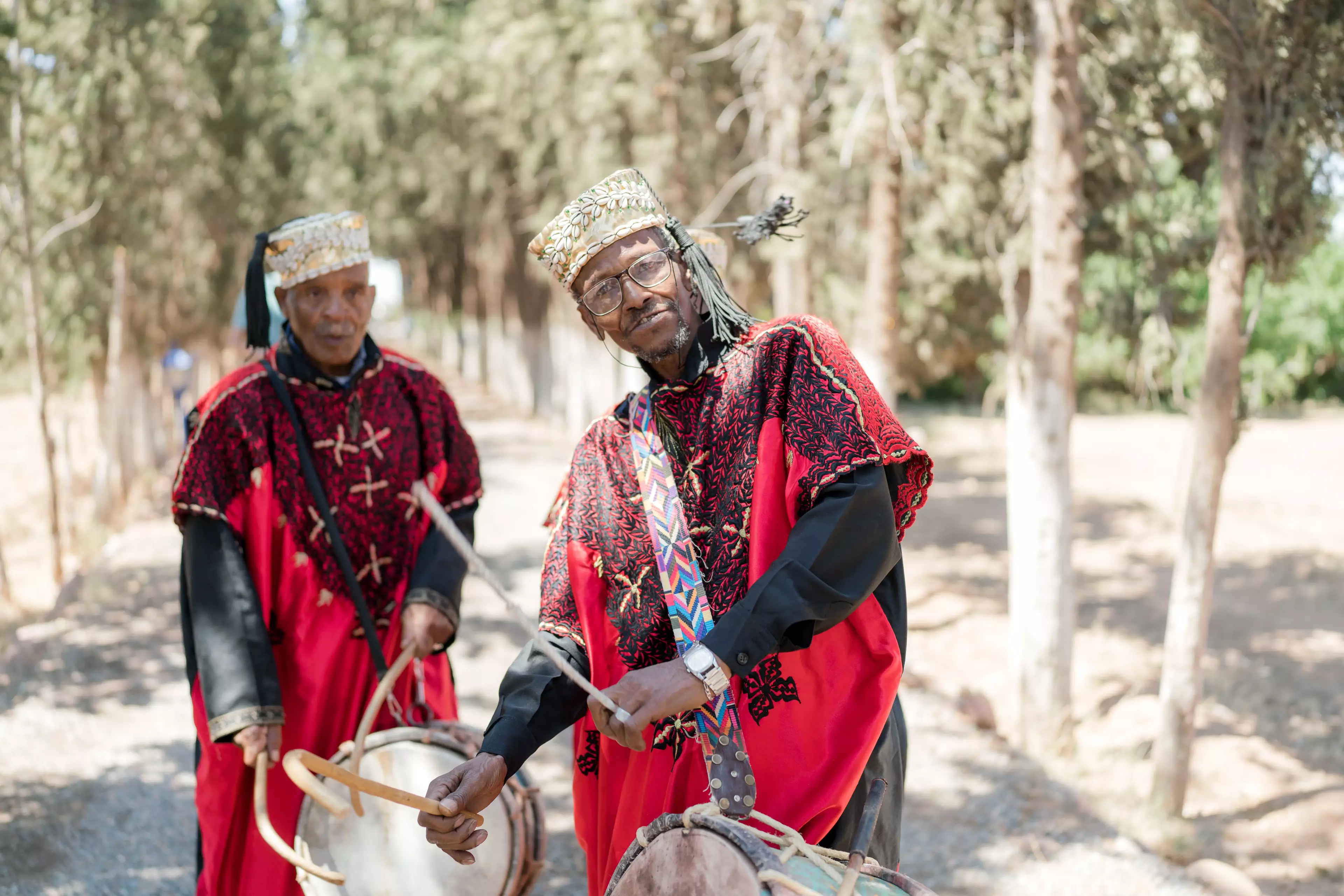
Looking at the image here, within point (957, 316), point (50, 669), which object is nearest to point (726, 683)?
point (50, 669)

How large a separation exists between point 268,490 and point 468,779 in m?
1.37

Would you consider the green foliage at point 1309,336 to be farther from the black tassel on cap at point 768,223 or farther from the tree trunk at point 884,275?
the black tassel on cap at point 768,223

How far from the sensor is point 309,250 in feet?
10.6

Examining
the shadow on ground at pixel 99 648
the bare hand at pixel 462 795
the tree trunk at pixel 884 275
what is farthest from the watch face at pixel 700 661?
the tree trunk at pixel 884 275

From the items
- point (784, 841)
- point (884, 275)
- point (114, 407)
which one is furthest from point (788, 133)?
point (784, 841)

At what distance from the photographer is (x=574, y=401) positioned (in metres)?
20.1

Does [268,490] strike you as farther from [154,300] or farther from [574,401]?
[574,401]

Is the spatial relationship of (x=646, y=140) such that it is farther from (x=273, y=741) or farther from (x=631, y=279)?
(x=631, y=279)

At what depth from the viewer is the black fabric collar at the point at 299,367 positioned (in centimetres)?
331

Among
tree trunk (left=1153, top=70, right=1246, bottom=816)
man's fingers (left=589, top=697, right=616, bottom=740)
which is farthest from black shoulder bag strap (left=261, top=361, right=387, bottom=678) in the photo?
tree trunk (left=1153, top=70, right=1246, bottom=816)

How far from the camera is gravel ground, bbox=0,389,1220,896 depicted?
4551 millimetres

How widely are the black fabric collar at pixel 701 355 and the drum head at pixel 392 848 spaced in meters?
1.15

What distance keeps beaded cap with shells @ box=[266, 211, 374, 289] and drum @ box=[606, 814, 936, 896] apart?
1.98 m

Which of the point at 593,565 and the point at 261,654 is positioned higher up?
the point at 593,565
